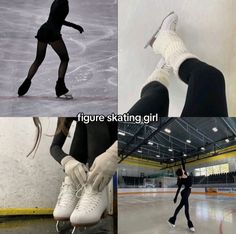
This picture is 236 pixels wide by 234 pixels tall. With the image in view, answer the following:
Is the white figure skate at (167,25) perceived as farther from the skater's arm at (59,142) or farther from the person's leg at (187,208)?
the person's leg at (187,208)

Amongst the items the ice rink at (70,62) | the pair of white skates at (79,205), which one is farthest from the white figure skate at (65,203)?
the ice rink at (70,62)

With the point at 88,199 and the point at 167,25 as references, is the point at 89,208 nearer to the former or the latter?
the point at 88,199

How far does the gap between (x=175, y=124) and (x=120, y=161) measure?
13.2 inches

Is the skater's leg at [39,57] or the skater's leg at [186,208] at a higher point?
the skater's leg at [39,57]

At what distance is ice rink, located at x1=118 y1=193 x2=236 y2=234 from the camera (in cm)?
157

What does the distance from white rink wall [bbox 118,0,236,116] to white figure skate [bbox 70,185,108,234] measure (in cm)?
44

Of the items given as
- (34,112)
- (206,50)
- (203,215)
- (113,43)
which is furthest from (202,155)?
(34,112)

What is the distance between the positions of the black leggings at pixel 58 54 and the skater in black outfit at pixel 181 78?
1.37 feet

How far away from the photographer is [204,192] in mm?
1590

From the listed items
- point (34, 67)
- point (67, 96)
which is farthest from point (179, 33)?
point (34, 67)

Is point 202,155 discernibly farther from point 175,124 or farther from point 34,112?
point 34,112

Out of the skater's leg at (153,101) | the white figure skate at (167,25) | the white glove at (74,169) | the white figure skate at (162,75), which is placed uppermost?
the white figure skate at (167,25)

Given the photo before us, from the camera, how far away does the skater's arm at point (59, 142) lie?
1.62 m

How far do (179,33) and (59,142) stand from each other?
84 centimetres
